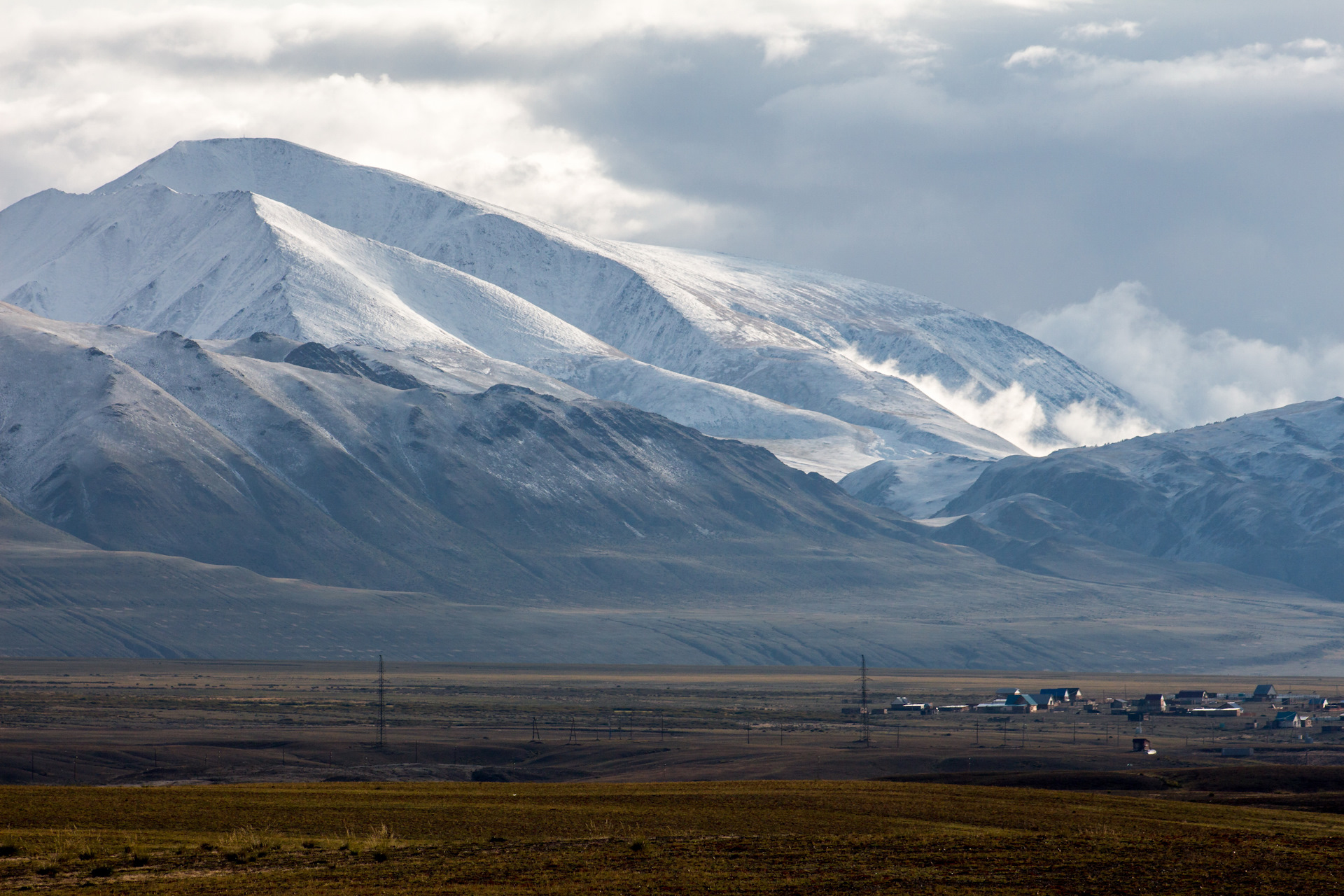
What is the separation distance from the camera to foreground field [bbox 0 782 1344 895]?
50594mm

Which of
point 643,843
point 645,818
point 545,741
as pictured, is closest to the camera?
point 643,843

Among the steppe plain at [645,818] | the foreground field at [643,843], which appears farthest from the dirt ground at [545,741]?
the foreground field at [643,843]

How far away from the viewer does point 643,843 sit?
2287 inches

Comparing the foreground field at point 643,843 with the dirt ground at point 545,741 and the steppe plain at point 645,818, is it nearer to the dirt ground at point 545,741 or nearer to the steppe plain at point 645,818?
the steppe plain at point 645,818

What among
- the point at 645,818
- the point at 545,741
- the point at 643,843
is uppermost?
the point at 643,843

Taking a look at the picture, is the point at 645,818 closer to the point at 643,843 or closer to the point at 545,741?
the point at 643,843

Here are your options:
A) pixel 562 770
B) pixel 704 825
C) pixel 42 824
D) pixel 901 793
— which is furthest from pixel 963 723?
pixel 42 824

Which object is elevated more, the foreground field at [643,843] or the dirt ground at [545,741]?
the foreground field at [643,843]

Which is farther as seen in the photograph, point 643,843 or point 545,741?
point 545,741

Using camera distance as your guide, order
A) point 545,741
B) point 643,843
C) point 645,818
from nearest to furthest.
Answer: point 643,843 → point 645,818 → point 545,741

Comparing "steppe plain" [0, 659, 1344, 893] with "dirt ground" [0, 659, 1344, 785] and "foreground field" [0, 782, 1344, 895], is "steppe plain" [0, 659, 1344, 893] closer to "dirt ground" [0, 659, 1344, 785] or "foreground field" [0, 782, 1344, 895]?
"foreground field" [0, 782, 1344, 895]

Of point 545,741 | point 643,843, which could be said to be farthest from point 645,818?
point 545,741

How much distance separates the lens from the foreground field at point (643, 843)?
166 feet

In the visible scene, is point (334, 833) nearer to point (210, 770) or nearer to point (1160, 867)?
point (1160, 867)
